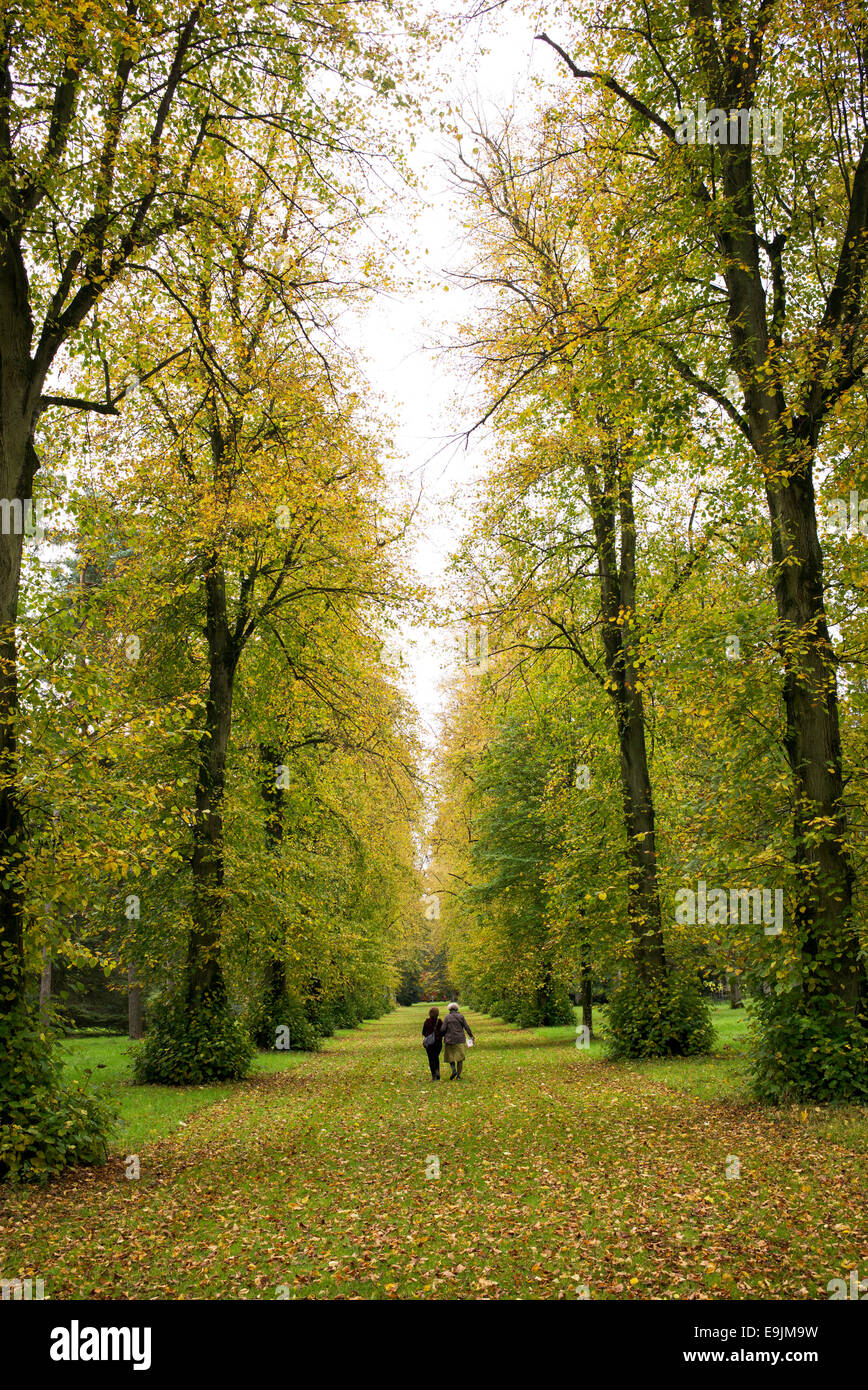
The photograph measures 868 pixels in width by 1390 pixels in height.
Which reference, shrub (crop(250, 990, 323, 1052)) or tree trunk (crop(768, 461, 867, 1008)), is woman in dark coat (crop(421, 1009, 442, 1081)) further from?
tree trunk (crop(768, 461, 867, 1008))

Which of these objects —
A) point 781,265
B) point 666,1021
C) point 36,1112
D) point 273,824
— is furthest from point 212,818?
point 781,265

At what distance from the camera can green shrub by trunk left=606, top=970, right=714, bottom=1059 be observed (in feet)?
55.0

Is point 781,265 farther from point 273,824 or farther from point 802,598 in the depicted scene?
point 273,824

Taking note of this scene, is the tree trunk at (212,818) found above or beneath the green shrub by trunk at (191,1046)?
above

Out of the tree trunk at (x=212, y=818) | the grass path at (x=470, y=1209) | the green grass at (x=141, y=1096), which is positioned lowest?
the green grass at (x=141, y=1096)

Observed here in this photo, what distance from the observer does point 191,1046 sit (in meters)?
15.8

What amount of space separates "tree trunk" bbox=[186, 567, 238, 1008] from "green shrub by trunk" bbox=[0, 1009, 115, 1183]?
278 inches

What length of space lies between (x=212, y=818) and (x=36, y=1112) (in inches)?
352

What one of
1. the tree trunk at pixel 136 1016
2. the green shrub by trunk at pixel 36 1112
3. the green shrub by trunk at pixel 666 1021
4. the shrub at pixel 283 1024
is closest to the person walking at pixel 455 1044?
the green shrub by trunk at pixel 666 1021

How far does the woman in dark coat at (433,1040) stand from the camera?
1659 cm

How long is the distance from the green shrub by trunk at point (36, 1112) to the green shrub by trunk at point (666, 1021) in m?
11.4

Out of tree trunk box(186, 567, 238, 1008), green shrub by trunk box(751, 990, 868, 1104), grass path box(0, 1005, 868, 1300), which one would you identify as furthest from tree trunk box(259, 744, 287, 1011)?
green shrub by trunk box(751, 990, 868, 1104)

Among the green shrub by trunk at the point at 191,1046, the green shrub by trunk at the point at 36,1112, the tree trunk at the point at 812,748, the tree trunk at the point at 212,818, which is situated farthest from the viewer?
the tree trunk at the point at 212,818

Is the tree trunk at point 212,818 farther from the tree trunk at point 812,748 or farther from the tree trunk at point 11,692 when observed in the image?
the tree trunk at point 812,748
